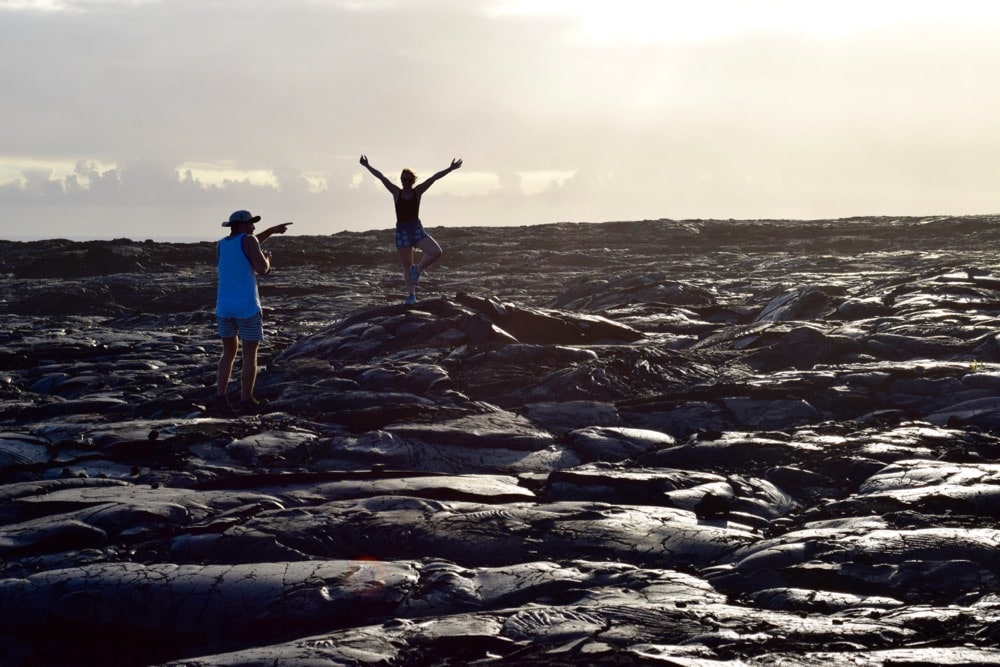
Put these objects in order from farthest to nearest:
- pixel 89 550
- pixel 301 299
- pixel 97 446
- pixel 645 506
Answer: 1. pixel 301 299
2. pixel 97 446
3. pixel 645 506
4. pixel 89 550

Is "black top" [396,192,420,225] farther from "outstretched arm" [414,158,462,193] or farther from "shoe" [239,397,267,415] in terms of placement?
"shoe" [239,397,267,415]

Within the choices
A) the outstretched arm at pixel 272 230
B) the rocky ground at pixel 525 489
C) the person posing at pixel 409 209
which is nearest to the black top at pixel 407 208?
the person posing at pixel 409 209

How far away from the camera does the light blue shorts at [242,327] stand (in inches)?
439

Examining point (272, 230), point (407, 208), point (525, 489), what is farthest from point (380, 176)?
point (525, 489)

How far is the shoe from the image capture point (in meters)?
11.4

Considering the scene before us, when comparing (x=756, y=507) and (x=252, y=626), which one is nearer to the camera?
(x=252, y=626)

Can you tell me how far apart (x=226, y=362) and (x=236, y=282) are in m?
1.16

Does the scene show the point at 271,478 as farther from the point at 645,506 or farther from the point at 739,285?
the point at 739,285

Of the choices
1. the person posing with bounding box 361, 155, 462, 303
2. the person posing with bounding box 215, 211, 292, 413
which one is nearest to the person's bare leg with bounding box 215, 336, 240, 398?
the person posing with bounding box 215, 211, 292, 413

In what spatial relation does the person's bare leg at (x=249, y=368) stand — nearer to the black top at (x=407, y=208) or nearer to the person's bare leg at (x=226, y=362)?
the person's bare leg at (x=226, y=362)

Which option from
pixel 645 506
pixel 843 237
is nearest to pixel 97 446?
pixel 645 506

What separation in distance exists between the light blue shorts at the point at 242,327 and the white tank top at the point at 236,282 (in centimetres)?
8

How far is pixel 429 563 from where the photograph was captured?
636 centimetres

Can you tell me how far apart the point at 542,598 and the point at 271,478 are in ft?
11.7
